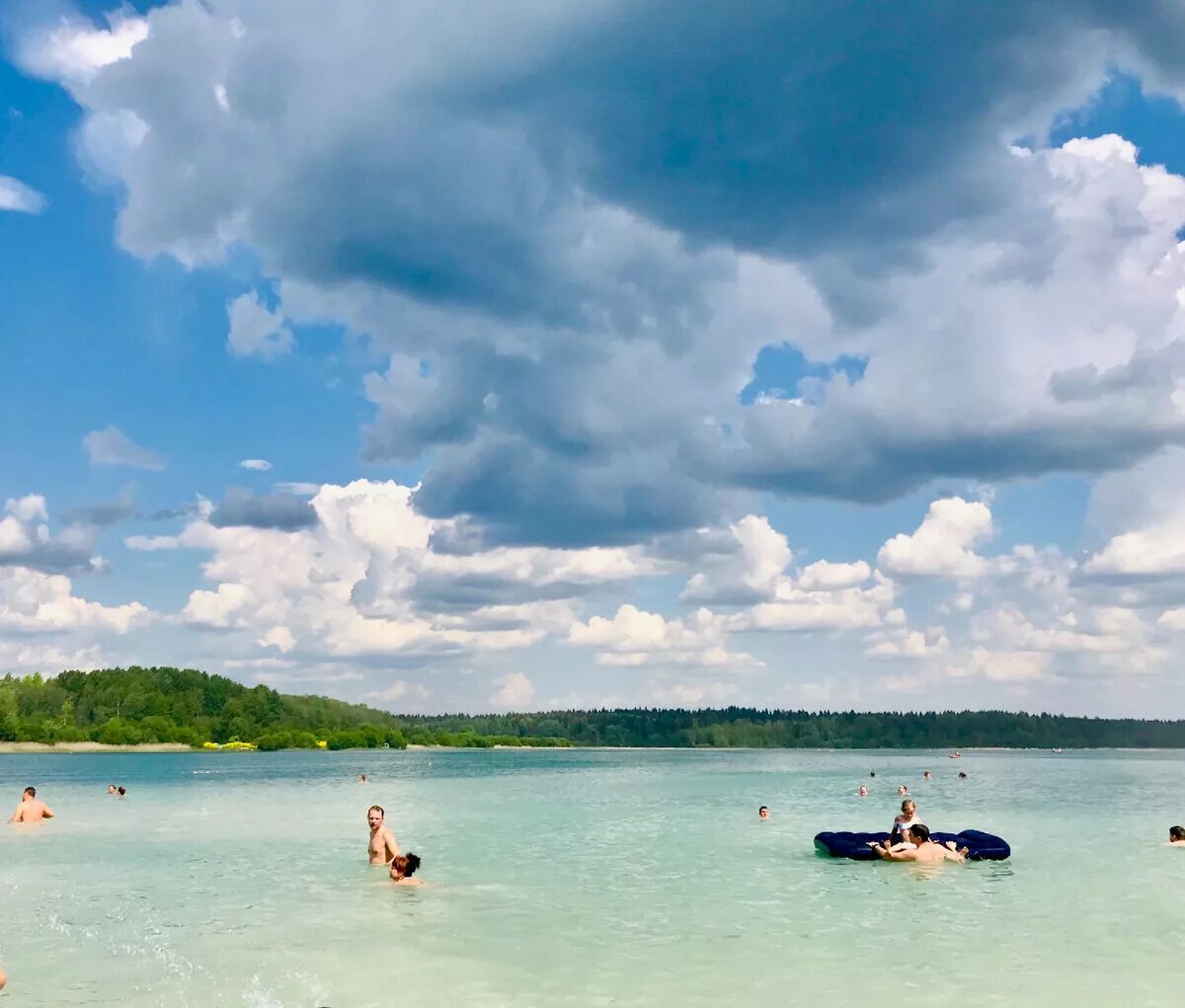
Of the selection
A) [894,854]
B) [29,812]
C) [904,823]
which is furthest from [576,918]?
[29,812]

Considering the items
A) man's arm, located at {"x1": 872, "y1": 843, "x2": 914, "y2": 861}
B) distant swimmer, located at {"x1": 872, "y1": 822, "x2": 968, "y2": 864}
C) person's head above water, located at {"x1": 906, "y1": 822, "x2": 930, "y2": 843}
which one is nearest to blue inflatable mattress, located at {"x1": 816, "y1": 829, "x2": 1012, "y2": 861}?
man's arm, located at {"x1": 872, "y1": 843, "x2": 914, "y2": 861}

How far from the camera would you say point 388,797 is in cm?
6788

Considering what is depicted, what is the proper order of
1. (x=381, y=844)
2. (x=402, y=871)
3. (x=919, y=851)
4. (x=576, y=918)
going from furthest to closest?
1. (x=919, y=851)
2. (x=381, y=844)
3. (x=402, y=871)
4. (x=576, y=918)

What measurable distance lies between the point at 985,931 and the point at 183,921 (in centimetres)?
1666

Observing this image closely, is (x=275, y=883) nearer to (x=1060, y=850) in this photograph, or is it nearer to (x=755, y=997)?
(x=755, y=997)

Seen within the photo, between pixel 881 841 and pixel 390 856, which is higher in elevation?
pixel 881 841

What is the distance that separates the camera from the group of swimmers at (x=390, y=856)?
2683cm

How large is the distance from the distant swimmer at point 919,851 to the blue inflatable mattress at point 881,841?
50 cm

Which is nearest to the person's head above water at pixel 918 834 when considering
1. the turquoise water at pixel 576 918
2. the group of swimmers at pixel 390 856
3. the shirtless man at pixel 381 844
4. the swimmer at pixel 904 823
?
the swimmer at pixel 904 823

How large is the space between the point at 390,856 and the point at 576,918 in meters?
8.09

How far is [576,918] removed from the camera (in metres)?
22.8

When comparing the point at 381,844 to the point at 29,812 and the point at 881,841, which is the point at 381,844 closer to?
the point at 881,841

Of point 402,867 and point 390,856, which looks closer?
point 402,867

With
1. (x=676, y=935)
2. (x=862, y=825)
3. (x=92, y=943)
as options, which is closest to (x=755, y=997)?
(x=676, y=935)
